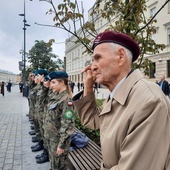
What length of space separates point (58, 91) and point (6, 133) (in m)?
4.35

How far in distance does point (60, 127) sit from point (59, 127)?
0.05m

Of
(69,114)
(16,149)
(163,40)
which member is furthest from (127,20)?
(163,40)

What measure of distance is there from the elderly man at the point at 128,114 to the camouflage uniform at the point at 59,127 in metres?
1.51

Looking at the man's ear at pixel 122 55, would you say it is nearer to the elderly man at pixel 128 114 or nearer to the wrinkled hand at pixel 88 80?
the elderly man at pixel 128 114

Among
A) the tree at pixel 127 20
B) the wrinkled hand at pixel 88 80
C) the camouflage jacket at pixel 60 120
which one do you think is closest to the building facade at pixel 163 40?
the tree at pixel 127 20

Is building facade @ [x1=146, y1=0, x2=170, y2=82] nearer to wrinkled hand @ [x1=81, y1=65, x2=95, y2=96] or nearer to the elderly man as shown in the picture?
wrinkled hand @ [x1=81, y1=65, x2=95, y2=96]

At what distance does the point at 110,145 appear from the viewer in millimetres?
1138

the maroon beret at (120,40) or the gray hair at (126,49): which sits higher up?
the maroon beret at (120,40)

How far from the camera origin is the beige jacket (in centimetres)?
94

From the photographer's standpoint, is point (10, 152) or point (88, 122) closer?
point (88, 122)

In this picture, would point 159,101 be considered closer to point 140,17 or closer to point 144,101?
point 144,101

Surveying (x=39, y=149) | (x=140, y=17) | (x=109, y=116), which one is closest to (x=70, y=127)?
(x=109, y=116)

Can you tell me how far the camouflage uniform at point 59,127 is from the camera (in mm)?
2779

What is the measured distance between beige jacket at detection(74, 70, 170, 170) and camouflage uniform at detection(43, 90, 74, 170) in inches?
64.1
